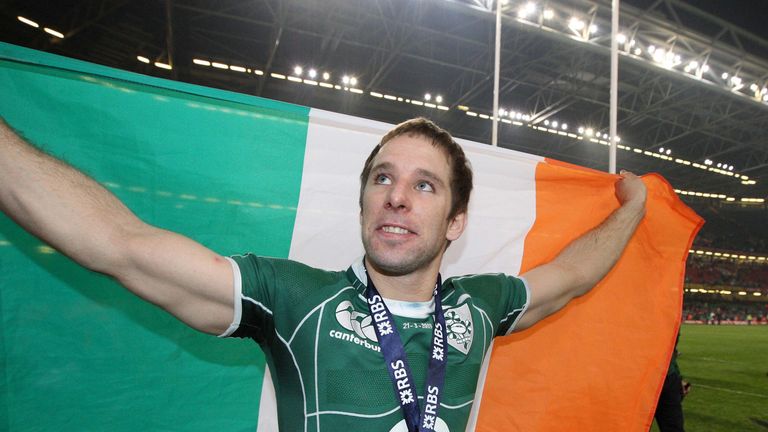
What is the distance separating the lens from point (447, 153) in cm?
165

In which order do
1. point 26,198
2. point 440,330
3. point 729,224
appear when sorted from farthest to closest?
point 729,224, point 440,330, point 26,198

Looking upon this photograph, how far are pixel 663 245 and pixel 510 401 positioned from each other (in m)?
1.14

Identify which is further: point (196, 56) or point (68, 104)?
point (196, 56)

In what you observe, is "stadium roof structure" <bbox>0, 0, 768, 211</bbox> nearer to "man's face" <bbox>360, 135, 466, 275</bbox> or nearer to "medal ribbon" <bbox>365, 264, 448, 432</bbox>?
"man's face" <bbox>360, 135, 466, 275</bbox>

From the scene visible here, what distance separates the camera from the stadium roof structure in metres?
11.2

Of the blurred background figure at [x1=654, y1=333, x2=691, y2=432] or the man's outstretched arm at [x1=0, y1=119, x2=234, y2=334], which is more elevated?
the man's outstretched arm at [x1=0, y1=119, x2=234, y2=334]

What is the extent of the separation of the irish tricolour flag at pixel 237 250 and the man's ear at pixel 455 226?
0.48 metres

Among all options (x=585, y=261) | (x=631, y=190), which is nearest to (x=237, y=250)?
(x=585, y=261)

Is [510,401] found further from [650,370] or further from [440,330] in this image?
[440,330]

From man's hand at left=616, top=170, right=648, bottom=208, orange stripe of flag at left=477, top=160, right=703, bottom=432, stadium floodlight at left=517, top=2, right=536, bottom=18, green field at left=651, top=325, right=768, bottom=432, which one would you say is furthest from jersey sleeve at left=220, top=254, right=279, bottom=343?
stadium floodlight at left=517, top=2, right=536, bottom=18

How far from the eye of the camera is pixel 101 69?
5.17 feet

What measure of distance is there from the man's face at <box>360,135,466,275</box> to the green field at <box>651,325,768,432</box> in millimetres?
5161

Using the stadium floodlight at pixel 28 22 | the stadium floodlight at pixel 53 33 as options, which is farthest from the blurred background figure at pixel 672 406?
the stadium floodlight at pixel 53 33

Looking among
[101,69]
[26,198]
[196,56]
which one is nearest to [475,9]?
[196,56]
